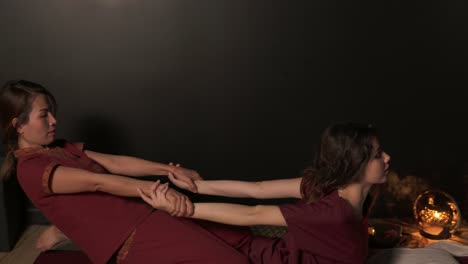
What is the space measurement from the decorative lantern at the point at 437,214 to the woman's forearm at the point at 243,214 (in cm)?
137

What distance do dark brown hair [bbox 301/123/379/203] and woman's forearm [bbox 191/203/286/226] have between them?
0.18 m

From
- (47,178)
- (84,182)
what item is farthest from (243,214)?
(47,178)

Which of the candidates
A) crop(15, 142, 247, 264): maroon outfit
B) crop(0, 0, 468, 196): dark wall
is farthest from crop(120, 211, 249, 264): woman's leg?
crop(0, 0, 468, 196): dark wall

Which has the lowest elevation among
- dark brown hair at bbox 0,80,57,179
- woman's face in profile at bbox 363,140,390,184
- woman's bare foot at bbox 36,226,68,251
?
woman's bare foot at bbox 36,226,68,251

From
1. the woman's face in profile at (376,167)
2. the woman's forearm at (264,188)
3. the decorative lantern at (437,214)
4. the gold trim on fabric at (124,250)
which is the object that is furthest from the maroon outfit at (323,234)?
the decorative lantern at (437,214)

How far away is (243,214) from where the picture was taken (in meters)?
1.65

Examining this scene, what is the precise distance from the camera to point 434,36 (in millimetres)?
2732

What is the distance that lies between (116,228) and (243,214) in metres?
0.48

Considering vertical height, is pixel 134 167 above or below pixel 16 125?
below

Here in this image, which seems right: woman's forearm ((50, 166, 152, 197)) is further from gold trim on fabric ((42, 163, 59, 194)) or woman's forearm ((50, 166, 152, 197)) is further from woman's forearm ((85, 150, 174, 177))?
woman's forearm ((85, 150, 174, 177))

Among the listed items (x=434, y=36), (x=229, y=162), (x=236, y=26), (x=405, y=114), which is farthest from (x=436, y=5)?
(x=229, y=162)

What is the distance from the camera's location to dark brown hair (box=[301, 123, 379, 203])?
1.67 metres

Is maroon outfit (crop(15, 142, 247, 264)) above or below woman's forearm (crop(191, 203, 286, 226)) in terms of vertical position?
below

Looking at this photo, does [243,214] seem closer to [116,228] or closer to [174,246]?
[174,246]
